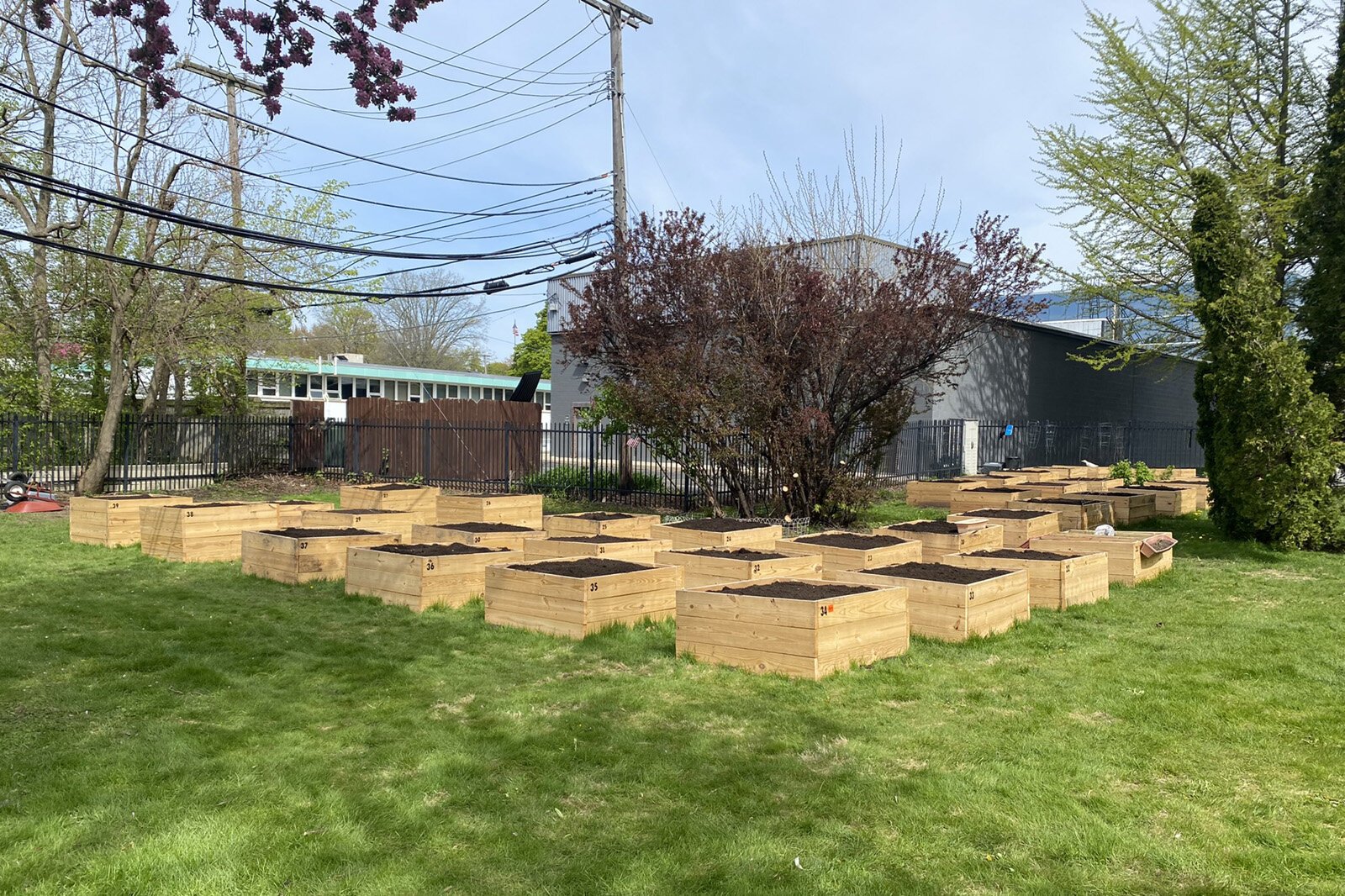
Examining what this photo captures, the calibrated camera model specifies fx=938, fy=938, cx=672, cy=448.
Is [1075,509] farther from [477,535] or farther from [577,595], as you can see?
[577,595]

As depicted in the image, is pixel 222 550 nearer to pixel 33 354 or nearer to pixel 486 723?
pixel 486 723

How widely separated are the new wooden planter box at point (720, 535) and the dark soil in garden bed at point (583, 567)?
1.85m

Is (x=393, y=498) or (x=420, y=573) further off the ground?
A: (x=393, y=498)

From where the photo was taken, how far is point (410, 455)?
24281 millimetres

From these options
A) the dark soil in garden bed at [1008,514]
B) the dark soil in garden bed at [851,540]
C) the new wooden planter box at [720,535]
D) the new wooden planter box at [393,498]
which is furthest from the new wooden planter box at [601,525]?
the dark soil in garden bed at [1008,514]

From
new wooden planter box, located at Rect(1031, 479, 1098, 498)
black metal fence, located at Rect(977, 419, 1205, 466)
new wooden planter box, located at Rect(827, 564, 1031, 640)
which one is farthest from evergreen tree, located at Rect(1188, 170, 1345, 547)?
black metal fence, located at Rect(977, 419, 1205, 466)

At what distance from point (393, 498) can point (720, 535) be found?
22.5ft

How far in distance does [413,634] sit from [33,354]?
64.1ft

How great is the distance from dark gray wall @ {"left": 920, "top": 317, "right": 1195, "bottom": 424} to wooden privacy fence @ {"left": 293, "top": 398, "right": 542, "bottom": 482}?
39.7 feet

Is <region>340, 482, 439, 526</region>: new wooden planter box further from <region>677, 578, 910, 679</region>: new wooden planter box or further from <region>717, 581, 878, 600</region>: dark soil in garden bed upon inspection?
<region>677, 578, 910, 679</region>: new wooden planter box

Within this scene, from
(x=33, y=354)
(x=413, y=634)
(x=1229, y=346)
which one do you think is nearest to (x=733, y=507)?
(x=1229, y=346)

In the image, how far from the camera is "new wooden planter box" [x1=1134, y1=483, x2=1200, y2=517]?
16672 millimetres

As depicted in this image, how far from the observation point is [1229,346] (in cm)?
1224

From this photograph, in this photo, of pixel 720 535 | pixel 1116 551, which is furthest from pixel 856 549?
pixel 1116 551
